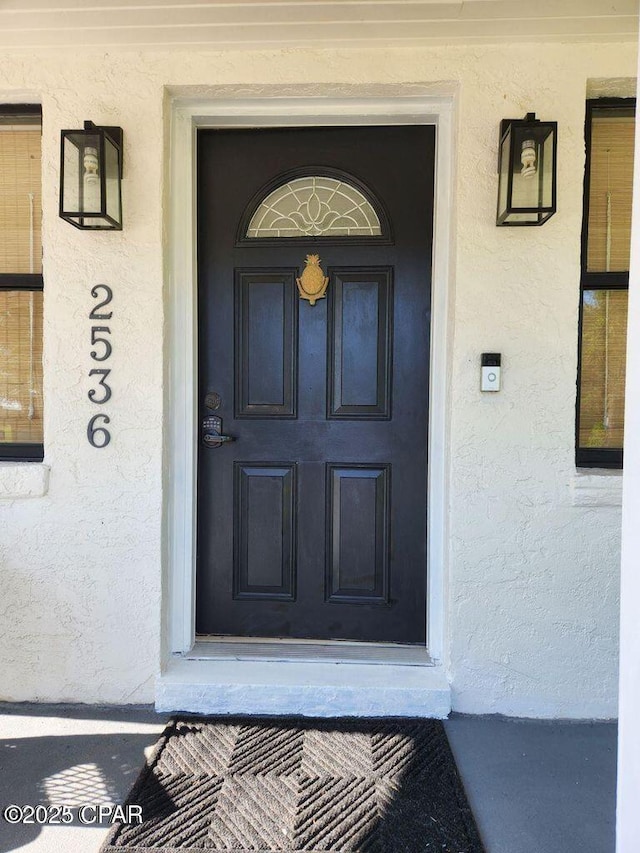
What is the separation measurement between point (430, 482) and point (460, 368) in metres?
0.54

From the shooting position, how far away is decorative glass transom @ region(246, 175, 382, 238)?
2506 millimetres

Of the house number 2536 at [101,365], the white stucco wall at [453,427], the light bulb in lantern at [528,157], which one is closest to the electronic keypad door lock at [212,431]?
the white stucco wall at [453,427]

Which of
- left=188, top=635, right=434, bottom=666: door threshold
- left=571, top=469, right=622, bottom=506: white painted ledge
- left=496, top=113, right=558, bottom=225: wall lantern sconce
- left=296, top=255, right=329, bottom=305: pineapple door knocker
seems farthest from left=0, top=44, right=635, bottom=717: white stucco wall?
left=296, top=255, right=329, bottom=305: pineapple door knocker

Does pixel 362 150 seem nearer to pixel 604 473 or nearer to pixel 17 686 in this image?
pixel 604 473

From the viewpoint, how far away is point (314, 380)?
2.56 meters

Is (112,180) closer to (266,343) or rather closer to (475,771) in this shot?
(266,343)

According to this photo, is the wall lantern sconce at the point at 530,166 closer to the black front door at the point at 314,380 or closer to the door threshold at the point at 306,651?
the black front door at the point at 314,380

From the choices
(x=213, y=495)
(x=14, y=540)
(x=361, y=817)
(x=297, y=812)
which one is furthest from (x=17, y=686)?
(x=361, y=817)

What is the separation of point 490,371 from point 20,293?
2.15m

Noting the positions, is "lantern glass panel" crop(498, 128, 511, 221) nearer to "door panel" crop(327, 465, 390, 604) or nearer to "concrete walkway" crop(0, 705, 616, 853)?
"door panel" crop(327, 465, 390, 604)

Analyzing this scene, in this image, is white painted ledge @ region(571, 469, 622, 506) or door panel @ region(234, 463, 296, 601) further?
door panel @ region(234, 463, 296, 601)

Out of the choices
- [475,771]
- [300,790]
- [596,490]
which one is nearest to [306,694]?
[300,790]

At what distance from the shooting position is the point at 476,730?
7.36 ft

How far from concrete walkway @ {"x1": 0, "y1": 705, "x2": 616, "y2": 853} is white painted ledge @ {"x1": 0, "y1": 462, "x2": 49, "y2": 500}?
3.11ft
